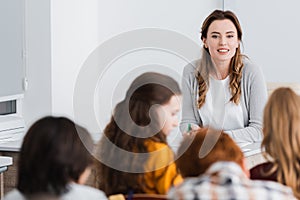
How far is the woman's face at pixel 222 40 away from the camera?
366 cm

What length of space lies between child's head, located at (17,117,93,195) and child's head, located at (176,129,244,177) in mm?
327

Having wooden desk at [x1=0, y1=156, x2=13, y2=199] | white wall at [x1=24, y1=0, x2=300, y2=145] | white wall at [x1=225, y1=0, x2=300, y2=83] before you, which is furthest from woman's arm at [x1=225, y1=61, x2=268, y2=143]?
white wall at [x1=225, y1=0, x2=300, y2=83]

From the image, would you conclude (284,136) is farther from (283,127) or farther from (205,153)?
(205,153)

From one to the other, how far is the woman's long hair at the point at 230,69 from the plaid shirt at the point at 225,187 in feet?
5.99

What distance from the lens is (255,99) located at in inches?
144

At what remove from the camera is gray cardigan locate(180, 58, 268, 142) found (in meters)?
3.64

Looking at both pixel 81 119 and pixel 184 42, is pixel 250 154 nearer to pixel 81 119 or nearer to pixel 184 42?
pixel 81 119

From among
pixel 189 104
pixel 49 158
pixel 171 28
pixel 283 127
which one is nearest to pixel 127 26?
pixel 171 28

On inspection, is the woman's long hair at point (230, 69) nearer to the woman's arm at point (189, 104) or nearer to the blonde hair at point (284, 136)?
the woman's arm at point (189, 104)

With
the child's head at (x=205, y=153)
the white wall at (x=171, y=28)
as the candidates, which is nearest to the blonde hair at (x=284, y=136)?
the child's head at (x=205, y=153)

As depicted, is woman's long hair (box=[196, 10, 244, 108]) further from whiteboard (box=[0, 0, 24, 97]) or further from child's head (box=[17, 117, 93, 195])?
child's head (box=[17, 117, 93, 195])

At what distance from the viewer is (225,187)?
5.89ft

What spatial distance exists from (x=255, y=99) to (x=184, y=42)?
185 centimetres

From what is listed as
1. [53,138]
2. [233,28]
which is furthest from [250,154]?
[53,138]
